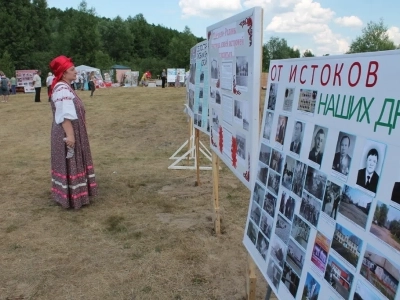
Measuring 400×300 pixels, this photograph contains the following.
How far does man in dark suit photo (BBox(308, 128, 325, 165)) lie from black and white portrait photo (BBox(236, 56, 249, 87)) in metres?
0.94

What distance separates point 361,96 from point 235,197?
4.11 metres

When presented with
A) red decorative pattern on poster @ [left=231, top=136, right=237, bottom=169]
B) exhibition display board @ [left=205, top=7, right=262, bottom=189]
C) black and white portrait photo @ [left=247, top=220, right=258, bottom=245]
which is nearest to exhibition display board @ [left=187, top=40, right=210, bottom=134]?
exhibition display board @ [left=205, top=7, right=262, bottom=189]

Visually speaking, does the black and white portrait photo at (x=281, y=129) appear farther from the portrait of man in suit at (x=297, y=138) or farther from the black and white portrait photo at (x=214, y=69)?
the black and white portrait photo at (x=214, y=69)

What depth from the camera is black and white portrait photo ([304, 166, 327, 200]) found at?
1.47 metres

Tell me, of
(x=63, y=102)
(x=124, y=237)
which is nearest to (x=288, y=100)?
(x=124, y=237)

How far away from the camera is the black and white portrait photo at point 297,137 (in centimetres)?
166

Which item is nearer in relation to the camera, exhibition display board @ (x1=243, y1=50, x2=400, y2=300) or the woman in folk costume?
exhibition display board @ (x1=243, y1=50, x2=400, y2=300)

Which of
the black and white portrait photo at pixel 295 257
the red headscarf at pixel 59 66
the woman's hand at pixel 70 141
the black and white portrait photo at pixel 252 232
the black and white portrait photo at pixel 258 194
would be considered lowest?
the woman's hand at pixel 70 141

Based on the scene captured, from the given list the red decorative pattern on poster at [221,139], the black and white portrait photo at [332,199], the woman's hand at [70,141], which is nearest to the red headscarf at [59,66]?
the woman's hand at [70,141]

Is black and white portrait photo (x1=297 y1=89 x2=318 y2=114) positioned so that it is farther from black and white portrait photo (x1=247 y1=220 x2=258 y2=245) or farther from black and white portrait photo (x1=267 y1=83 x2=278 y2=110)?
black and white portrait photo (x1=247 y1=220 x2=258 y2=245)

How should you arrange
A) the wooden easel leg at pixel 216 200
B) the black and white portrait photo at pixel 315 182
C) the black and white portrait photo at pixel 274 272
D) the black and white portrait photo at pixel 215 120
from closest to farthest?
1. the black and white portrait photo at pixel 315 182
2. the black and white portrait photo at pixel 274 272
3. the black and white portrait photo at pixel 215 120
4. the wooden easel leg at pixel 216 200

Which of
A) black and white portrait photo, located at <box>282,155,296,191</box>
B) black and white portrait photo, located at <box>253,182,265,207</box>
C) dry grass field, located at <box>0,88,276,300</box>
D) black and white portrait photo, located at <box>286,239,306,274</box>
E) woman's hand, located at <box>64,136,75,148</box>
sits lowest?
dry grass field, located at <box>0,88,276,300</box>

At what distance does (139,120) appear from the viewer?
12383 millimetres

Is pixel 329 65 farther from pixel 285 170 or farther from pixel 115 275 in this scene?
pixel 115 275
